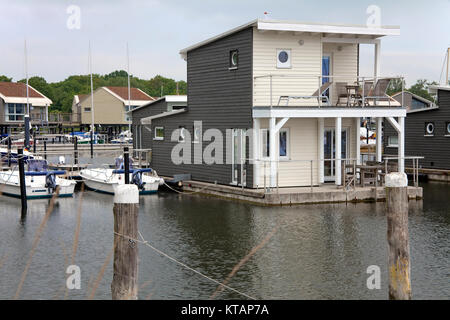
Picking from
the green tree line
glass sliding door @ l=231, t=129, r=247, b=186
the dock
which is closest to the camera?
the dock

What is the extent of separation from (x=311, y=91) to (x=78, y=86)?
10881cm

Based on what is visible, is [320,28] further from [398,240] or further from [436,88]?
[398,240]

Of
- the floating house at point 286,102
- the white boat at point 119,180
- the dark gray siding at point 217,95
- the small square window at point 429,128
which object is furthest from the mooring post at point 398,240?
the small square window at point 429,128

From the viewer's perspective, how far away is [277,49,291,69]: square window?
25.4 meters

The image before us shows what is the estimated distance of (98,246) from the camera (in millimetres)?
17000

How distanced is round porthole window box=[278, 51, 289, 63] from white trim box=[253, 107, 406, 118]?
92.4 inches

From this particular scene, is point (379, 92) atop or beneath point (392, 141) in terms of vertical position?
atop

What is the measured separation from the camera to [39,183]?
2662 cm

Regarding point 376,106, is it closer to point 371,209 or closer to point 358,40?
point 358,40

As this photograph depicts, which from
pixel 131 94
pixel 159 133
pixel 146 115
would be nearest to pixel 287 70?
pixel 159 133

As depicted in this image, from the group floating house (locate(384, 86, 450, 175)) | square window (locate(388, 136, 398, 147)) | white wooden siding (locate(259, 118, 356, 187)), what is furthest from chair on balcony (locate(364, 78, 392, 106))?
square window (locate(388, 136, 398, 147))

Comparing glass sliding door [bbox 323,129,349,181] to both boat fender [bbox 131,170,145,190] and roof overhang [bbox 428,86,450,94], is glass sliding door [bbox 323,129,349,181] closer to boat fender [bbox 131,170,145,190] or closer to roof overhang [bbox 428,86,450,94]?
boat fender [bbox 131,170,145,190]

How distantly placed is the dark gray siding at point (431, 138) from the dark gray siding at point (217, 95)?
42.1ft
